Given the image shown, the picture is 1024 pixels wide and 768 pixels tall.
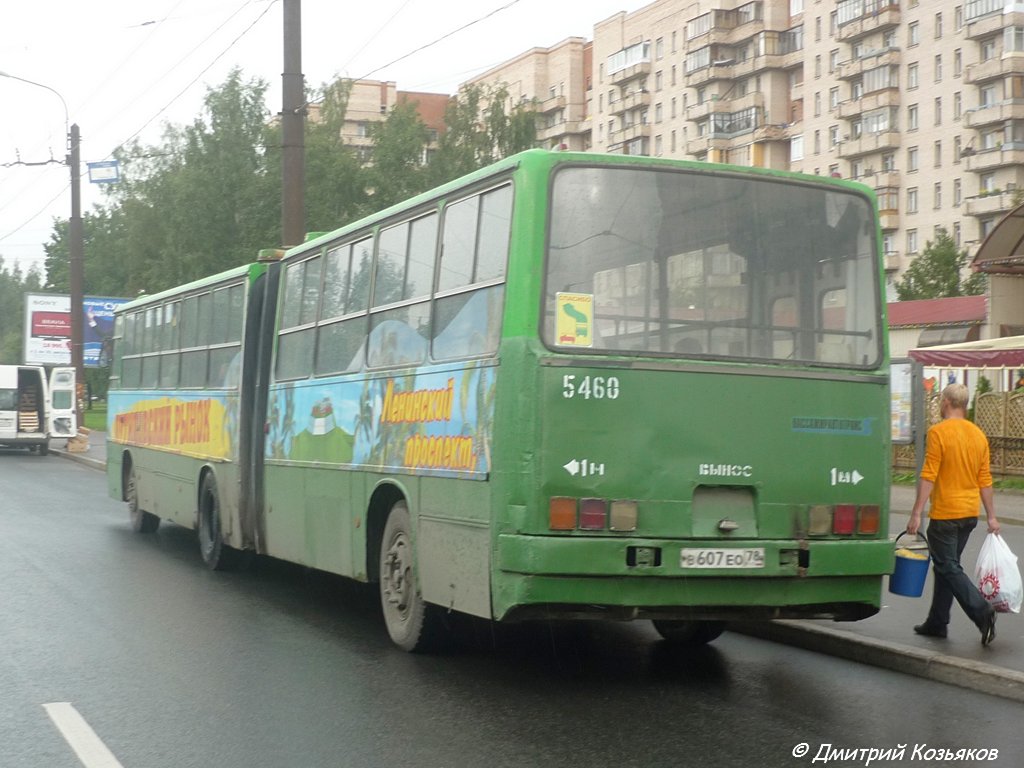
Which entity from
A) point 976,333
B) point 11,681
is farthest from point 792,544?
point 976,333

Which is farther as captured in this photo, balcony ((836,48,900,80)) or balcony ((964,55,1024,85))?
balcony ((836,48,900,80))

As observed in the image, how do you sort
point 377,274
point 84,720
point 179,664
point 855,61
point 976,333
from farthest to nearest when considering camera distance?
1. point 855,61
2. point 976,333
3. point 377,274
4. point 179,664
5. point 84,720

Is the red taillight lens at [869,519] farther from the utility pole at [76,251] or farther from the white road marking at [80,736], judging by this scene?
the utility pole at [76,251]

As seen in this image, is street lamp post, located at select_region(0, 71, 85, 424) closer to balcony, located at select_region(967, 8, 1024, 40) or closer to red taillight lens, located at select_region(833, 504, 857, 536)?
red taillight lens, located at select_region(833, 504, 857, 536)

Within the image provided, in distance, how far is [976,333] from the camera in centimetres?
5097

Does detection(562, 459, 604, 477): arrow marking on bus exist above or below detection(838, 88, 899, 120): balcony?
below

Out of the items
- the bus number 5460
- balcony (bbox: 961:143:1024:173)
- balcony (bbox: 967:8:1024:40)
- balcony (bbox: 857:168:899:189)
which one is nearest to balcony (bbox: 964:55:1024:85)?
balcony (bbox: 967:8:1024:40)

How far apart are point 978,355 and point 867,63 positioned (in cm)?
5170

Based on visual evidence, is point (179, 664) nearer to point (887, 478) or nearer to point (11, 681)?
point (11, 681)

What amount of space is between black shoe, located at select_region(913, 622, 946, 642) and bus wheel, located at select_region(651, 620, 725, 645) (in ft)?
4.04

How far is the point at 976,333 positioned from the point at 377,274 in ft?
144

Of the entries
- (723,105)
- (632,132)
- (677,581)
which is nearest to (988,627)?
(677,581)

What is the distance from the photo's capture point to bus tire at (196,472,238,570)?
14320 millimetres

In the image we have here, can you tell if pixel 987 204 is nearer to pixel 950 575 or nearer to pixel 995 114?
pixel 995 114
